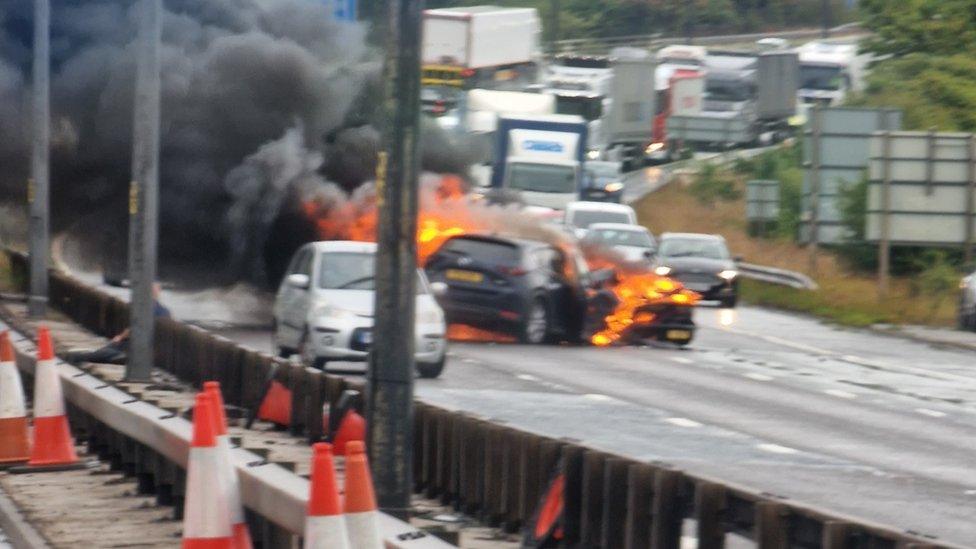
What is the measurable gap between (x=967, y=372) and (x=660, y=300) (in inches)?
177

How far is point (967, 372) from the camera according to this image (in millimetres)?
→ 28062

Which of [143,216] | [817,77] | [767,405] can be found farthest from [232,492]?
[817,77]

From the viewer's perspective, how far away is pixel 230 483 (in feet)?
30.0

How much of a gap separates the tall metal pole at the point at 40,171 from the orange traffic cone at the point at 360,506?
22.3 meters

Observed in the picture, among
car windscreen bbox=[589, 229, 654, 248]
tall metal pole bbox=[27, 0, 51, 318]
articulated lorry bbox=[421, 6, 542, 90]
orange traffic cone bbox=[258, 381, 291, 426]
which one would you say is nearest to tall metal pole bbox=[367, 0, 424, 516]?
orange traffic cone bbox=[258, 381, 291, 426]

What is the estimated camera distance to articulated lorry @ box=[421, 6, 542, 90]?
5581cm

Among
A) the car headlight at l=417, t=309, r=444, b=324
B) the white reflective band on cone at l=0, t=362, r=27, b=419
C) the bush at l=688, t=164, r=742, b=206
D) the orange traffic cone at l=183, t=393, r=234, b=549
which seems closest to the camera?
the orange traffic cone at l=183, t=393, r=234, b=549

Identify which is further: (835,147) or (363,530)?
(835,147)

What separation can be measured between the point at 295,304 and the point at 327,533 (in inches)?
622

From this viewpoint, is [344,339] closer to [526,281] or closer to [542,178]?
[526,281]

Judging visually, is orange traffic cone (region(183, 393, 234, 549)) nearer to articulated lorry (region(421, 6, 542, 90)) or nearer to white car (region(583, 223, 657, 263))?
white car (region(583, 223, 657, 263))

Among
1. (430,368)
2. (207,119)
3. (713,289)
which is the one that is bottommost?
(713,289)

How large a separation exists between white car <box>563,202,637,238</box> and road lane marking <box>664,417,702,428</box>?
2534 cm

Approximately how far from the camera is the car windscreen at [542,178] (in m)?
49.4
